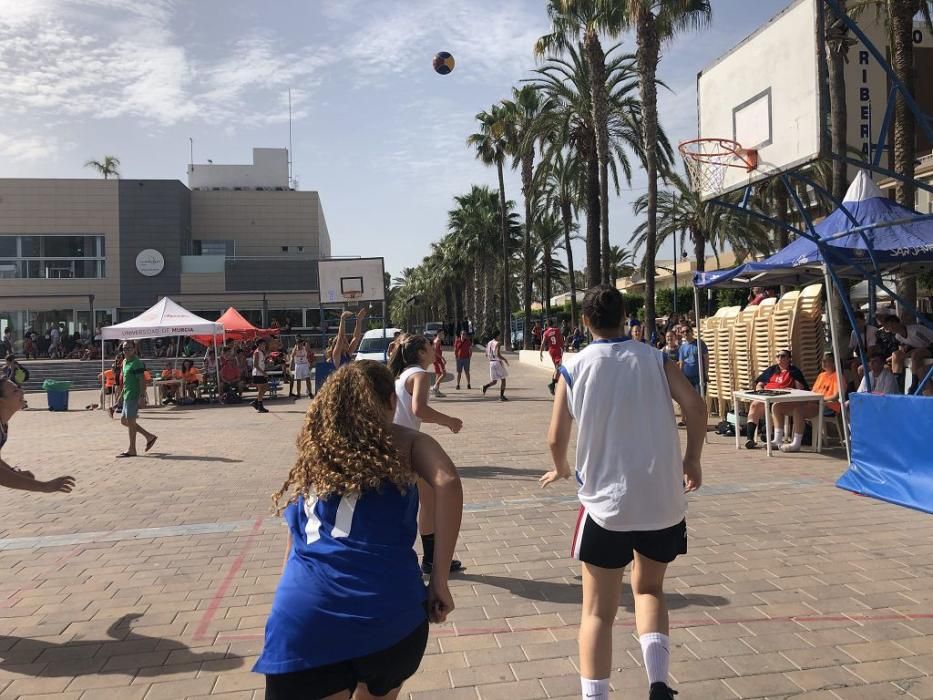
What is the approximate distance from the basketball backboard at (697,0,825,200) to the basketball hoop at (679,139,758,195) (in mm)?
36

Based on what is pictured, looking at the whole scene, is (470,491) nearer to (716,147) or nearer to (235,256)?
(716,147)

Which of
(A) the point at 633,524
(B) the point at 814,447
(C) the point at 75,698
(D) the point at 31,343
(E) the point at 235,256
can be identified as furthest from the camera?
(E) the point at 235,256

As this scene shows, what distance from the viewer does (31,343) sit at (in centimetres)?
3894

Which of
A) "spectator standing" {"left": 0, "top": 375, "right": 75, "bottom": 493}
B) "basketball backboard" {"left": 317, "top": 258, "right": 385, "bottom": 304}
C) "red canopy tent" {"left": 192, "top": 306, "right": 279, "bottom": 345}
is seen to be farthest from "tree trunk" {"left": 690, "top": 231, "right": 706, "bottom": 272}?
"spectator standing" {"left": 0, "top": 375, "right": 75, "bottom": 493}

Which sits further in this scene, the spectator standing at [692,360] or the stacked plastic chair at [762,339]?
the spectator standing at [692,360]

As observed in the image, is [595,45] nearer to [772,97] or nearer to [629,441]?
[772,97]

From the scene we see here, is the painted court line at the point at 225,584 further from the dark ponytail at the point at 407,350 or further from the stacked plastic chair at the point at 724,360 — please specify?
the stacked plastic chair at the point at 724,360

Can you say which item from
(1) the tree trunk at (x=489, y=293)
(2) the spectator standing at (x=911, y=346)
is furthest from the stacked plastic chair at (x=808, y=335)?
(1) the tree trunk at (x=489, y=293)

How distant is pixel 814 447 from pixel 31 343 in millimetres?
39750

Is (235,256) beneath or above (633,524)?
above

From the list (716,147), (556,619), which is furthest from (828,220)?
(556,619)

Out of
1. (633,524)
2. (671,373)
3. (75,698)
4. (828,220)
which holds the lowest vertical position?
(75,698)

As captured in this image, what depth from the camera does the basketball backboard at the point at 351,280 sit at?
84.1ft

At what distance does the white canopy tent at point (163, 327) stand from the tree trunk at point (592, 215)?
1391 centimetres
